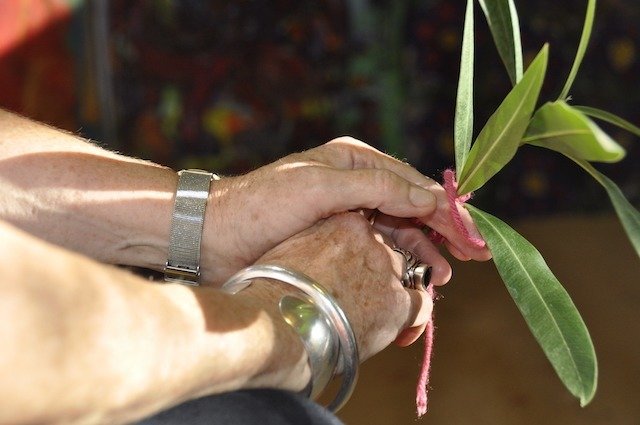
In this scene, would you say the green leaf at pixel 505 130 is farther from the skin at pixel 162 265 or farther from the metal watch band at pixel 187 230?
the metal watch band at pixel 187 230

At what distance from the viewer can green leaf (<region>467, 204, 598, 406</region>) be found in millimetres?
951

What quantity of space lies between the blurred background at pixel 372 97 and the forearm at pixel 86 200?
4.92ft

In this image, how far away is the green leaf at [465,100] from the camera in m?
1.15

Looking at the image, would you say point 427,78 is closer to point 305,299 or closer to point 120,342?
point 305,299

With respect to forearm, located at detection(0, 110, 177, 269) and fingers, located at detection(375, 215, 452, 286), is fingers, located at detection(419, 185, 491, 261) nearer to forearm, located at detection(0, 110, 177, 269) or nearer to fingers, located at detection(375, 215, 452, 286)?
fingers, located at detection(375, 215, 452, 286)

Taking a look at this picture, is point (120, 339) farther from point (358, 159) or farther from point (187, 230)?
point (358, 159)

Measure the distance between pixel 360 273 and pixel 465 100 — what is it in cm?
28

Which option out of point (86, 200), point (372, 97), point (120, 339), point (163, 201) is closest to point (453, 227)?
point (163, 201)

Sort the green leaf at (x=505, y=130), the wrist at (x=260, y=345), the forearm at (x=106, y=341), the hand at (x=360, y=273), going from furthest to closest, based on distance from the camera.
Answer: the hand at (x=360, y=273) → the green leaf at (x=505, y=130) → the wrist at (x=260, y=345) → the forearm at (x=106, y=341)

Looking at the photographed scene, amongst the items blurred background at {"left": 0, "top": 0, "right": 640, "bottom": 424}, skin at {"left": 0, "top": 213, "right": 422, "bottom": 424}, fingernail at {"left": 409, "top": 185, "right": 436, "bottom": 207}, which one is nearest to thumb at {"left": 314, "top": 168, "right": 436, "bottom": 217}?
fingernail at {"left": 409, "top": 185, "right": 436, "bottom": 207}

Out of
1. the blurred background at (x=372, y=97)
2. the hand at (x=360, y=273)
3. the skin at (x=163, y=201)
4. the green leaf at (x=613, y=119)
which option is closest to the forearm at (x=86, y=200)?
the skin at (x=163, y=201)

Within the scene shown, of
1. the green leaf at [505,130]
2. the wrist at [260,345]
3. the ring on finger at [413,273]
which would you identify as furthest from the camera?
the ring on finger at [413,273]

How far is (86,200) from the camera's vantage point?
125 centimetres

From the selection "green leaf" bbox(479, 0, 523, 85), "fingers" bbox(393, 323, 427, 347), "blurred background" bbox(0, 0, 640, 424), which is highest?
"green leaf" bbox(479, 0, 523, 85)
